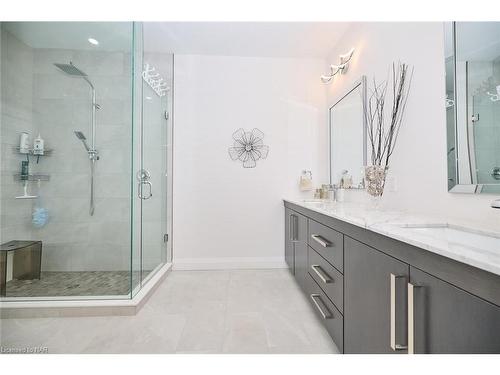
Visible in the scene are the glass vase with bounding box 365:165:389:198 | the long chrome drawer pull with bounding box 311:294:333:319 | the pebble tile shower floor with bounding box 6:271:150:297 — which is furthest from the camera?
the pebble tile shower floor with bounding box 6:271:150:297

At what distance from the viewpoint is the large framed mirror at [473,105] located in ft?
3.50

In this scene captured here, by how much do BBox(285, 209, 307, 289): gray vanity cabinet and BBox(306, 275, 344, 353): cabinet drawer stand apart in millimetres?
358

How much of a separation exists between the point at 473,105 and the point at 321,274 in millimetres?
1190

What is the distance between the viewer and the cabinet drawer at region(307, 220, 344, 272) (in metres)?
1.33

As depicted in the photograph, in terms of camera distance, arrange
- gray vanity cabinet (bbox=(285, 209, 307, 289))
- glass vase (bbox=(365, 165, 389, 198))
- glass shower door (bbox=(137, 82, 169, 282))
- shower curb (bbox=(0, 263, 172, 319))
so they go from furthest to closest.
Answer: glass shower door (bbox=(137, 82, 169, 282)), gray vanity cabinet (bbox=(285, 209, 307, 289)), shower curb (bbox=(0, 263, 172, 319)), glass vase (bbox=(365, 165, 389, 198))

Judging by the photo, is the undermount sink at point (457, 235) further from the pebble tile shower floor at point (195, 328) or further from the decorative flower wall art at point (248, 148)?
the decorative flower wall art at point (248, 148)

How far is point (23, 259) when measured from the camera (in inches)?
90.0

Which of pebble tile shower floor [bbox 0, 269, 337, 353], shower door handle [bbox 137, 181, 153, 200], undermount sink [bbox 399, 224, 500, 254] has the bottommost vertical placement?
pebble tile shower floor [bbox 0, 269, 337, 353]

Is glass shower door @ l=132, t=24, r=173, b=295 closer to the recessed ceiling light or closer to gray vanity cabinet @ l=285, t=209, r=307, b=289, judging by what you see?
the recessed ceiling light

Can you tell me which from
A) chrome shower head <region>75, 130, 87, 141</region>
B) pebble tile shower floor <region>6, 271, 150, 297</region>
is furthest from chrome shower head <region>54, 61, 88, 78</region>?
pebble tile shower floor <region>6, 271, 150, 297</region>

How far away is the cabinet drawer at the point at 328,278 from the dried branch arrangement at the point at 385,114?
0.76 metres

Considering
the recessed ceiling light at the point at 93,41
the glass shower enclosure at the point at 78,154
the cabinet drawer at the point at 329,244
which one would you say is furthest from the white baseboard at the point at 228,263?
the recessed ceiling light at the point at 93,41

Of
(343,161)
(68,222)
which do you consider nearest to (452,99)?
(343,161)
